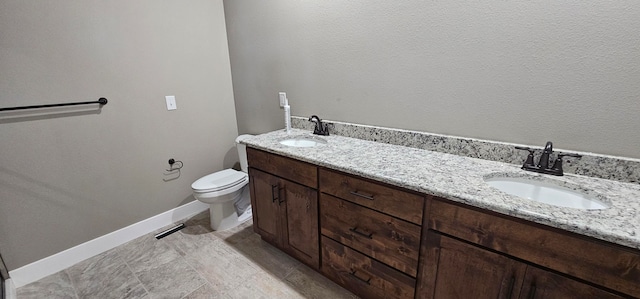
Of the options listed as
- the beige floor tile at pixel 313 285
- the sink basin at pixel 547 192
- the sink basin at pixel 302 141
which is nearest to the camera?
the sink basin at pixel 547 192

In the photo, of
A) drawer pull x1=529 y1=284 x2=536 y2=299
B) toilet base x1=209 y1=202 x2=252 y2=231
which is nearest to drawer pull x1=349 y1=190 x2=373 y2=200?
drawer pull x1=529 y1=284 x2=536 y2=299

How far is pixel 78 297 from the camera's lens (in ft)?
5.28

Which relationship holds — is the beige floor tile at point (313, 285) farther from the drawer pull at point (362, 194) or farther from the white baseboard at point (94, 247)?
the white baseboard at point (94, 247)

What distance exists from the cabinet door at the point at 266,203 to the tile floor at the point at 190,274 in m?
0.19

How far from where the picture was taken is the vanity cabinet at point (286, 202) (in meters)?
1.52

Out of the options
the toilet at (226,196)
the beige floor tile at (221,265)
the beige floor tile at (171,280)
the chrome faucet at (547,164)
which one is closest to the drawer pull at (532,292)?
the chrome faucet at (547,164)

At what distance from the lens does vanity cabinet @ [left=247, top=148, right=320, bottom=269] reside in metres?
1.52

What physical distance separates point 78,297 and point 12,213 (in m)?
0.68

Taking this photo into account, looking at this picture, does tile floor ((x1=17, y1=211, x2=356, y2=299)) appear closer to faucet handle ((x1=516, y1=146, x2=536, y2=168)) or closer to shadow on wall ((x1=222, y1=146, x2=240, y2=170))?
shadow on wall ((x1=222, y1=146, x2=240, y2=170))

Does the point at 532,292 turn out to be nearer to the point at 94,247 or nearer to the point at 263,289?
the point at 263,289

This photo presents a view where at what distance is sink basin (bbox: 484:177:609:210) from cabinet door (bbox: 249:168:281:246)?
119 cm

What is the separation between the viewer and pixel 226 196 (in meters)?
2.11

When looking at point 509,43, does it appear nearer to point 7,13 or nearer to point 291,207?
point 291,207

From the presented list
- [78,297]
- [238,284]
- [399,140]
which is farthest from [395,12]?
[78,297]
